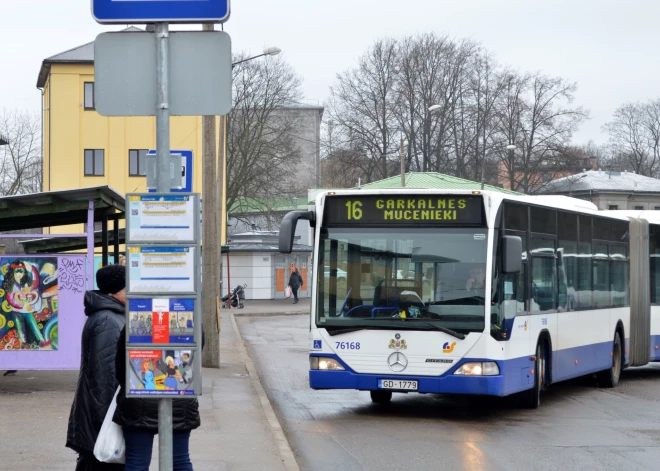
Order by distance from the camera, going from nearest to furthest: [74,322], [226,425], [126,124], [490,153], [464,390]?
[226,425] → [464,390] → [74,322] → [126,124] → [490,153]

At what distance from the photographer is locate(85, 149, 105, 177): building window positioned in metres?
58.6

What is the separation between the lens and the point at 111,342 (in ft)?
19.9

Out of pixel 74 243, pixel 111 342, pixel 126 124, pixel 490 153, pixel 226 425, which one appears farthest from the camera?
pixel 490 153

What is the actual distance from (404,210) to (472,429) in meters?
2.70

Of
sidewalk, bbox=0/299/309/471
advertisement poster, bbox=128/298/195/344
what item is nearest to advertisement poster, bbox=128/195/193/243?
advertisement poster, bbox=128/298/195/344

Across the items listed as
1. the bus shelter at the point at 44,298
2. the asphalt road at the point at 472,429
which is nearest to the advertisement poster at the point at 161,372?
the asphalt road at the point at 472,429

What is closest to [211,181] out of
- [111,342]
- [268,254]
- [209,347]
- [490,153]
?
[209,347]

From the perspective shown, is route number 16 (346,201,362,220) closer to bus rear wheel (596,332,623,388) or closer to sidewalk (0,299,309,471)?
sidewalk (0,299,309,471)

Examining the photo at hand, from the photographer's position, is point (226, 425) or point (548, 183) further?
point (548, 183)

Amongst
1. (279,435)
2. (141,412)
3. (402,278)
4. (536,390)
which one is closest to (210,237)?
(402,278)

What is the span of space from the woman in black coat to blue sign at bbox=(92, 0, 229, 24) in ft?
5.84

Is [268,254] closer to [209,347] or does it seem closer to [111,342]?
[209,347]

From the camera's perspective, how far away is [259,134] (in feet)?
211

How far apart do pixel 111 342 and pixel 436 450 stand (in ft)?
17.6
